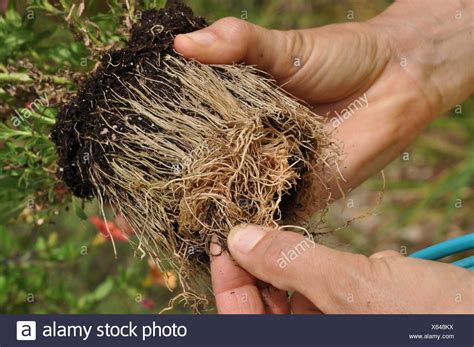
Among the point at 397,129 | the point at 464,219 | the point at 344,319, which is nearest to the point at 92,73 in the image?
the point at 344,319

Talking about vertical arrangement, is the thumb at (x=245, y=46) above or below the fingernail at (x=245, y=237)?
above

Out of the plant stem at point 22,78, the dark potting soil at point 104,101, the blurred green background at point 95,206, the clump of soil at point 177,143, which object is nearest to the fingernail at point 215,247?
the clump of soil at point 177,143

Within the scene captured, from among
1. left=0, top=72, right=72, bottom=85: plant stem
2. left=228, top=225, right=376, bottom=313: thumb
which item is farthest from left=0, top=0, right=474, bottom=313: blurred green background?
left=228, top=225, right=376, bottom=313: thumb

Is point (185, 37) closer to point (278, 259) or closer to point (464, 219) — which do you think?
point (278, 259)

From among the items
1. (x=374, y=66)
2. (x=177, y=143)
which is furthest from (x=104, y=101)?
(x=374, y=66)

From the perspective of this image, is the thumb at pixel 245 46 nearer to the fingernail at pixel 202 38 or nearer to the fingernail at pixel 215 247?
the fingernail at pixel 202 38

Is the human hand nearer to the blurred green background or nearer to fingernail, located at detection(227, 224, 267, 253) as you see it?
fingernail, located at detection(227, 224, 267, 253)
